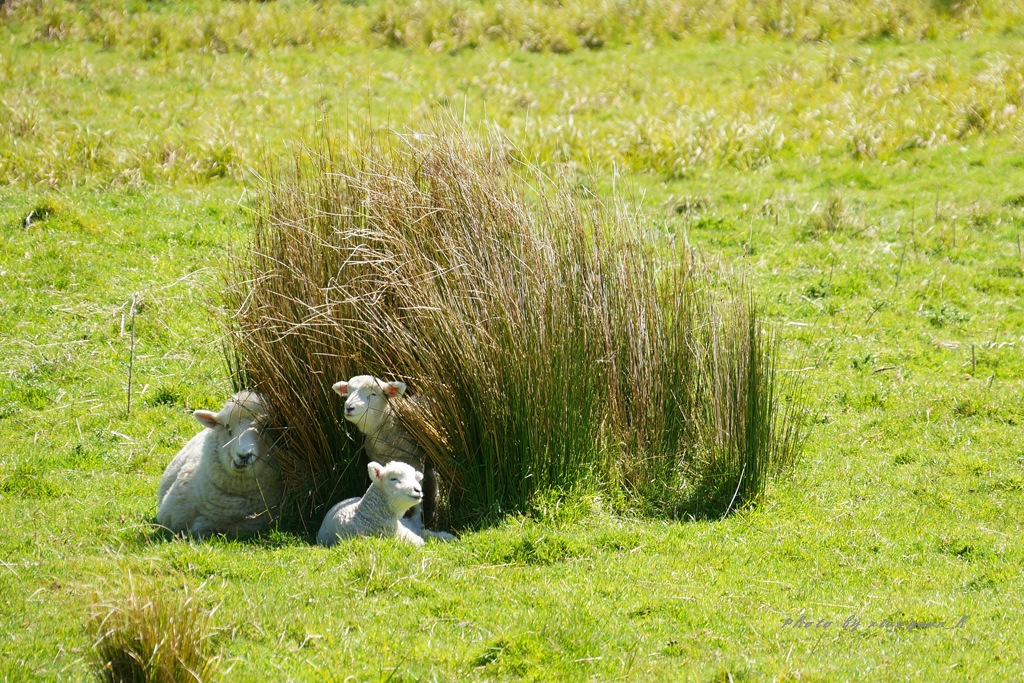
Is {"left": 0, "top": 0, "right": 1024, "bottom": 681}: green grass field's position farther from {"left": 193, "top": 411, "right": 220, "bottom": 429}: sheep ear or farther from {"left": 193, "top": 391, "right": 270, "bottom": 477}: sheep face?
{"left": 193, "top": 411, "right": 220, "bottom": 429}: sheep ear

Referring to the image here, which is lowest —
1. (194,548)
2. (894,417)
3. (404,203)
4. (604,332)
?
(894,417)

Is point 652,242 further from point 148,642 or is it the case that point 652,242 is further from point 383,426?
point 148,642

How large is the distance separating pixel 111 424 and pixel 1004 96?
50.8 feet

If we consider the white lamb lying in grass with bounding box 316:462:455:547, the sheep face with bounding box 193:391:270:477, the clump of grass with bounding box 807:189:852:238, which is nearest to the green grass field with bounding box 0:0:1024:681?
the clump of grass with bounding box 807:189:852:238

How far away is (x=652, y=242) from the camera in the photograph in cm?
832

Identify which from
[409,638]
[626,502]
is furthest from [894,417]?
[409,638]

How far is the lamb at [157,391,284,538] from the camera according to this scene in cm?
732

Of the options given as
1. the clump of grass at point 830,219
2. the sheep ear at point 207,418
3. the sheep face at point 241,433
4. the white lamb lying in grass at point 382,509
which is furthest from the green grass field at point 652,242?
the sheep ear at point 207,418

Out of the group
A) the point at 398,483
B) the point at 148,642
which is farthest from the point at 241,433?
the point at 148,642

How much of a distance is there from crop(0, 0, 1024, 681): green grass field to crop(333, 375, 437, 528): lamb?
0.61m

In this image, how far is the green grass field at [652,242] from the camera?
585 centimetres

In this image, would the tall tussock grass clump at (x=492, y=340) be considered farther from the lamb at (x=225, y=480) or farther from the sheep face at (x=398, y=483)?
the sheep face at (x=398, y=483)

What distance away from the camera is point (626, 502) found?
25.4 feet

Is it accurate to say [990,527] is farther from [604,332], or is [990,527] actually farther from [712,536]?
[604,332]
